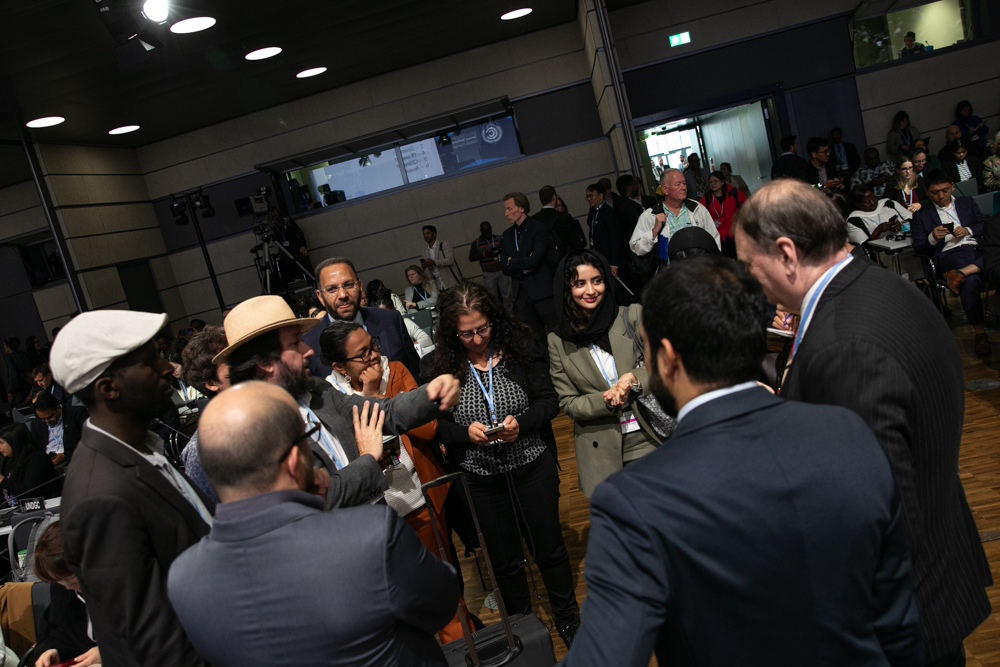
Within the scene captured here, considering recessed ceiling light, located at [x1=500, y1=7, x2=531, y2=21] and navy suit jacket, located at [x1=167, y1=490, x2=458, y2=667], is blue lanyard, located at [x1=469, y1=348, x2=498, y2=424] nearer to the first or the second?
navy suit jacket, located at [x1=167, y1=490, x2=458, y2=667]

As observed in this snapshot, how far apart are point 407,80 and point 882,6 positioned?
6.76m

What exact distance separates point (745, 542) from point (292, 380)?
1.37 metres

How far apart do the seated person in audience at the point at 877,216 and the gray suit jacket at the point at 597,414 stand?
176 inches

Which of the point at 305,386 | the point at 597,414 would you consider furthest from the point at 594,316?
the point at 305,386

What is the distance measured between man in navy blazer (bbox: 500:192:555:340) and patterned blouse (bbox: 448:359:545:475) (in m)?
3.05

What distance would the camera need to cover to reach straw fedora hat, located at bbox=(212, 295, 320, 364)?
72.3 inches

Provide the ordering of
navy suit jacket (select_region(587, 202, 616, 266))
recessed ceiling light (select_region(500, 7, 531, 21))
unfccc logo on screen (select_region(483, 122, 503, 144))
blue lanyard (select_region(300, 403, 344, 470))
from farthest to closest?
1. unfccc logo on screen (select_region(483, 122, 503, 144))
2. recessed ceiling light (select_region(500, 7, 531, 21))
3. navy suit jacket (select_region(587, 202, 616, 266))
4. blue lanyard (select_region(300, 403, 344, 470))

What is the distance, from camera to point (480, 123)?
1002 centimetres

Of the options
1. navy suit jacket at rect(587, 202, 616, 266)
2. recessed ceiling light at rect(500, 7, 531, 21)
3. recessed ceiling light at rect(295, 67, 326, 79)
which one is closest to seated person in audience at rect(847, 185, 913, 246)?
navy suit jacket at rect(587, 202, 616, 266)

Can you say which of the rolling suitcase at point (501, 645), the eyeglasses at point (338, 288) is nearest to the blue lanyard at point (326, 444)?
the rolling suitcase at point (501, 645)

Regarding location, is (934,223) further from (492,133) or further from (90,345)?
(492,133)

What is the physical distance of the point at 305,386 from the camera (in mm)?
1896

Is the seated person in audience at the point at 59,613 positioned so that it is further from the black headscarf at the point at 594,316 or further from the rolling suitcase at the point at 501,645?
the black headscarf at the point at 594,316

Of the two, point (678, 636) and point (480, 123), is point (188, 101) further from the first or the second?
point (678, 636)
